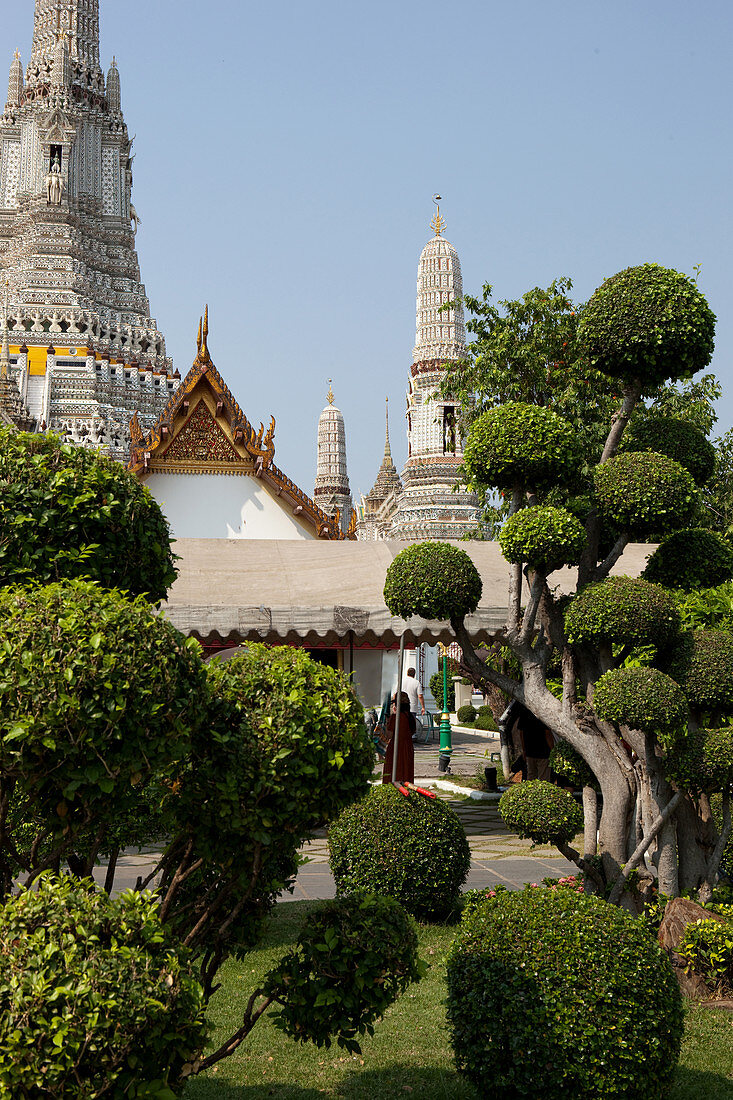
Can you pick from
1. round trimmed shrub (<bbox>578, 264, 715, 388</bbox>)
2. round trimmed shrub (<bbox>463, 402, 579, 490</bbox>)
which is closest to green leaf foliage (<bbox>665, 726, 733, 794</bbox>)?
round trimmed shrub (<bbox>463, 402, 579, 490</bbox>)

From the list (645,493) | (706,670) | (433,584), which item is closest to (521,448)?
(645,493)

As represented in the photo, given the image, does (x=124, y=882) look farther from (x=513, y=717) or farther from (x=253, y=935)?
A: (x=513, y=717)

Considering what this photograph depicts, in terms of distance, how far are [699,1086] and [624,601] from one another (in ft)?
7.91

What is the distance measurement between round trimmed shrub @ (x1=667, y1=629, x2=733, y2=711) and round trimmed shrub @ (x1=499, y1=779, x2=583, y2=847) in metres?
0.93

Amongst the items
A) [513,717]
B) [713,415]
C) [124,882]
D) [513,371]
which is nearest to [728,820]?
[124,882]

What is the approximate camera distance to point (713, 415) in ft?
68.1

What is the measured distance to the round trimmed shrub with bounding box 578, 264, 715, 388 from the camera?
6230mm

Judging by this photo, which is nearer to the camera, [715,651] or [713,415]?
[715,651]

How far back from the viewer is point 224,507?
664 inches

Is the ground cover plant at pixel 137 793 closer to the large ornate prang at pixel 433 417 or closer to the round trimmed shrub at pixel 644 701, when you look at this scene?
the round trimmed shrub at pixel 644 701

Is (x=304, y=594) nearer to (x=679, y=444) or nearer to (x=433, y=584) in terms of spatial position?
(x=433, y=584)

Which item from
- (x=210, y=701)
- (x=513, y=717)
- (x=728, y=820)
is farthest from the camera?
(x=513, y=717)

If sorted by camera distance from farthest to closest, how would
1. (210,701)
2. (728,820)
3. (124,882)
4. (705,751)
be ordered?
(124,882), (728,820), (705,751), (210,701)

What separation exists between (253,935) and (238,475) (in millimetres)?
13296
